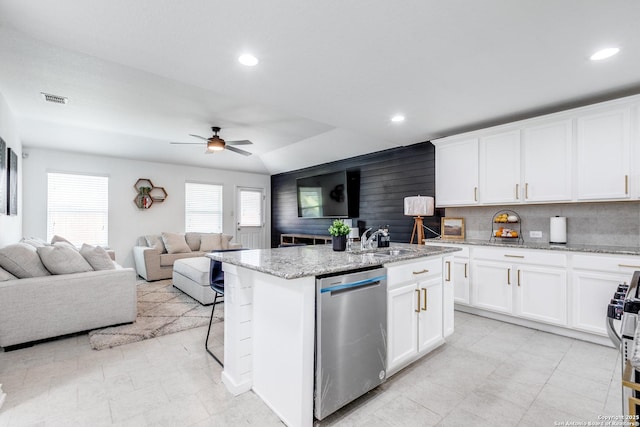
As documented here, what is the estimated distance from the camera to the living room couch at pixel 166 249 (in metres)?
5.43

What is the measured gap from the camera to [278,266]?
1.79 meters

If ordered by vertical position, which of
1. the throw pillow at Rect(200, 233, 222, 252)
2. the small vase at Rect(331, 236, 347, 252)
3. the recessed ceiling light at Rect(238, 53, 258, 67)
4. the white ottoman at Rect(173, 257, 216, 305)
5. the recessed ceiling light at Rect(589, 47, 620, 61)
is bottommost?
the white ottoman at Rect(173, 257, 216, 305)

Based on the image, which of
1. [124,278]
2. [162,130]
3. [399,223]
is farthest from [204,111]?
[399,223]

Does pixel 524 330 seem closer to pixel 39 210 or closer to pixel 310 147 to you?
pixel 310 147

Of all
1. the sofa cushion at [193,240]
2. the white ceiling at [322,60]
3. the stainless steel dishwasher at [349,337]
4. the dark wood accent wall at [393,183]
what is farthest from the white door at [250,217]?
the stainless steel dishwasher at [349,337]

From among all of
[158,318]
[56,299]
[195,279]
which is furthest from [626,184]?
[56,299]

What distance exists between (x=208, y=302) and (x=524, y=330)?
3.77 metres

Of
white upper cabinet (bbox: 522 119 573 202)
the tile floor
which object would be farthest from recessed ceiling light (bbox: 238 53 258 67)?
white upper cabinet (bbox: 522 119 573 202)

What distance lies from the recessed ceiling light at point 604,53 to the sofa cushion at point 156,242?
21.4ft

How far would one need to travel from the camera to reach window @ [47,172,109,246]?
5418 mm

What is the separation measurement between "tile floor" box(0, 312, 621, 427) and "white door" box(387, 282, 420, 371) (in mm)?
183

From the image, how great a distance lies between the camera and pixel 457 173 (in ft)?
13.2

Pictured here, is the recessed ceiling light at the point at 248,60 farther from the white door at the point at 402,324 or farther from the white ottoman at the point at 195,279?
the white ottoman at the point at 195,279

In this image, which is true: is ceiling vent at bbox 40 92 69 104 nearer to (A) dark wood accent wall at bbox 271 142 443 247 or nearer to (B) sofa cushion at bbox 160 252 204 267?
(B) sofa cushion at bbox 160 252 204 267
